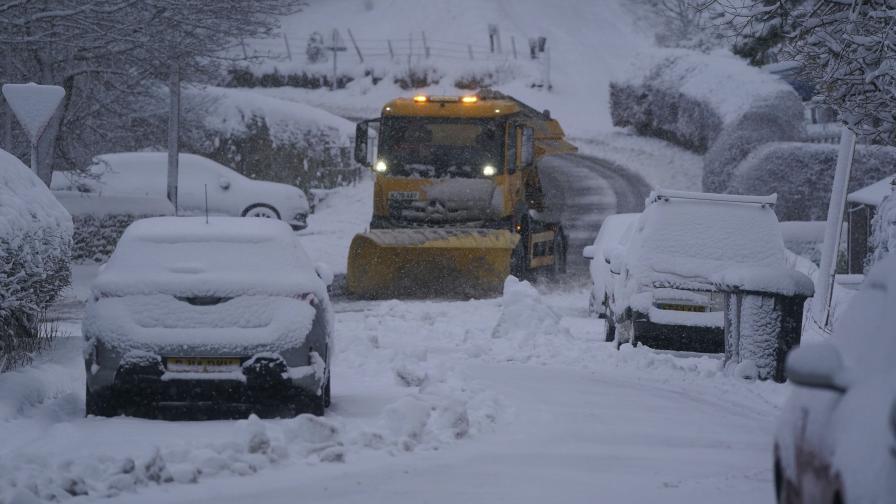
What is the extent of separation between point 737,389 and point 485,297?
854 centimetres

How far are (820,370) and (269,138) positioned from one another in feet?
Answer: 109

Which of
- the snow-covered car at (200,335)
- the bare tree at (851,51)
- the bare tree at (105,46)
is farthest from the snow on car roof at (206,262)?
the bare tree at (105,46)

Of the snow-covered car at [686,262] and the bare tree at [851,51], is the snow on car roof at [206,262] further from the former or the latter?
the snow-covered car at [686,262]

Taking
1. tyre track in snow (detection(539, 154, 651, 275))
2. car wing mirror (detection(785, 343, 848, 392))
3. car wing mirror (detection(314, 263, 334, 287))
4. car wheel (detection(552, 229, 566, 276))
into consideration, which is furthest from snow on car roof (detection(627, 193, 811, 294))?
tyre track in snow (detection(539, 154, 651, 275))

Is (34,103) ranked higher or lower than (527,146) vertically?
higher

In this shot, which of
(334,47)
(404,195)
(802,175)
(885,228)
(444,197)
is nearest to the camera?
(885,228)

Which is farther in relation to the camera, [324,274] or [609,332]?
[609,332]

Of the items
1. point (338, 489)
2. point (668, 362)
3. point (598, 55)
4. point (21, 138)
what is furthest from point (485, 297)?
point (598, 55)

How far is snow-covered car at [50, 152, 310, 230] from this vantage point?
2861cm

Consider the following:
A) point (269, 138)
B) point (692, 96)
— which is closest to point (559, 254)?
point (269, 138)

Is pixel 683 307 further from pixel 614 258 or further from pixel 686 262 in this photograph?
pixel 614 258

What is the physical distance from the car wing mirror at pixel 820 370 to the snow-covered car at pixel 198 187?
24.8 meters

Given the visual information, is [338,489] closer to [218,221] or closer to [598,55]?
[218,221]

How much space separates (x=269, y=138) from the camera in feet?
120
